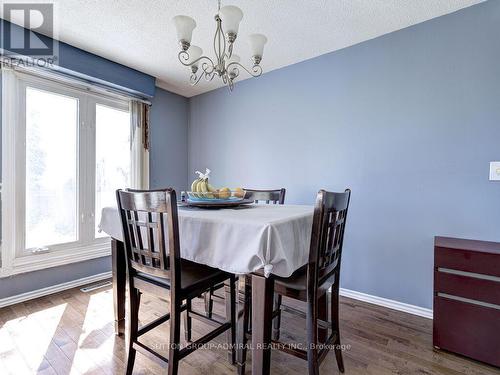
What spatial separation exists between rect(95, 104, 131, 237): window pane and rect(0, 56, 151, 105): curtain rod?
192mm

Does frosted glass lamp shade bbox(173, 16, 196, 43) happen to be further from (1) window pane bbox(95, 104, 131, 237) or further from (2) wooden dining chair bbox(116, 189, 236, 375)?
(1) window pane bbox(95, 104, 131, 237)

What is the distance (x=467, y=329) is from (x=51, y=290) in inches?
133

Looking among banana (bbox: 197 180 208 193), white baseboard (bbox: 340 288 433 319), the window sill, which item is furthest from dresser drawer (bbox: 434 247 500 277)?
the window sill

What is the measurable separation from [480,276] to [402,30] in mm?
1983

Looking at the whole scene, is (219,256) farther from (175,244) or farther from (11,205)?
(11,205)

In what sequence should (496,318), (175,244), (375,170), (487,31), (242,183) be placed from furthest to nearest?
1. (242,183)
2. (375,170)
3. (487,31)
4. (496,318)
5. (175,244)

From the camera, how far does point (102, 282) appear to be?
2.81 m

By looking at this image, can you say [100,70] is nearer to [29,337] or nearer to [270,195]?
[270,195]

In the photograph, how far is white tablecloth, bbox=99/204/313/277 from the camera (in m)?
1.07

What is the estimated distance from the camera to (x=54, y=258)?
2533mm

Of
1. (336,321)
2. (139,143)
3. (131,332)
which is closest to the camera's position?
(131,332)

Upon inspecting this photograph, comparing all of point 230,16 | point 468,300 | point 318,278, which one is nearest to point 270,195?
point 318,278

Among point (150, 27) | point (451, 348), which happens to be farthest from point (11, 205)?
point (451, 348)

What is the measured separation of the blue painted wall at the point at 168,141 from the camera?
352 cm
